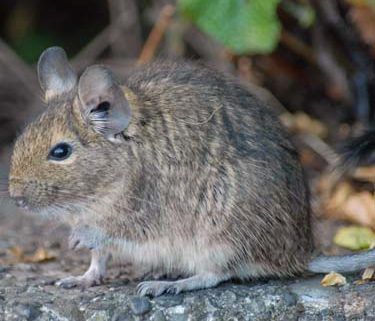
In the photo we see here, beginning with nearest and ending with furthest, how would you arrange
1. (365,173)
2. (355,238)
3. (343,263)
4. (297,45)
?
(343,263), (355,238), (365,173), (297,45)

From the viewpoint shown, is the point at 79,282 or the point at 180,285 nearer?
the point at 180,285

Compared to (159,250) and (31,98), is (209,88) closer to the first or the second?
(159,250)

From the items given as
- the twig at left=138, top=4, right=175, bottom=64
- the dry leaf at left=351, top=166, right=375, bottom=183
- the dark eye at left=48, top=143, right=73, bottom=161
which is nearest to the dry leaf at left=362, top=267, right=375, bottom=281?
the dry leaf at left=351, top=166, right=375, bottom=183

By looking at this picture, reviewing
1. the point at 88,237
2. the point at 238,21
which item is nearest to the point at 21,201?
the point at 88,237

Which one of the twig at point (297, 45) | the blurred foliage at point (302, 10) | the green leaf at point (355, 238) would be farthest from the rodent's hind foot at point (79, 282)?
the twig at point (297, 45)

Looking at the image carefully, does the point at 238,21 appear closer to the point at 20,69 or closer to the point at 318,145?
the point at 318,145

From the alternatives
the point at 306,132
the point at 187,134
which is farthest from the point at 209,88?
the point at 306,132

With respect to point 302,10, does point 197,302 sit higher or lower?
lower

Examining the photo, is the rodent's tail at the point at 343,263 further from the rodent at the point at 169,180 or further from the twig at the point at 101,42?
the twig at the point at 101,42

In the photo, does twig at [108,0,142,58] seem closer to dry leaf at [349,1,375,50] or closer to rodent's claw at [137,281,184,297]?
dry leaf at [349,1,375,50]
